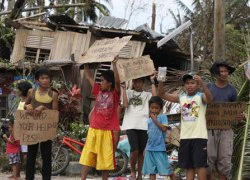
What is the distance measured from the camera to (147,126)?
21.7ft

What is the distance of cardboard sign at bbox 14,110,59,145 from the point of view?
5.88 metres

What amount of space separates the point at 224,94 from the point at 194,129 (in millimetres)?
610

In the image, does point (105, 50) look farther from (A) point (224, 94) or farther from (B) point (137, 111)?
(A) point (224, 94)

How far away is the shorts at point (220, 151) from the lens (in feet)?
18.0

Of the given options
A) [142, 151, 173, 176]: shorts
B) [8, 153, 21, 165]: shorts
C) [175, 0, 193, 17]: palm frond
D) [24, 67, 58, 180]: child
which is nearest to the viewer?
[24, 67, 58, 180]: child

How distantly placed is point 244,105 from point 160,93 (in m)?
1.03

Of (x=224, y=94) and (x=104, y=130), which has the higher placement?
(x=224, y=94)

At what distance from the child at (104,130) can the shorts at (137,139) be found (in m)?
0.55

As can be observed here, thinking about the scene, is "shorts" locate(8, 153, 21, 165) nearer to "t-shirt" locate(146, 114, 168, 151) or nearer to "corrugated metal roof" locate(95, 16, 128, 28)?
"t-shirt" locate(146, 114, 168, 151)

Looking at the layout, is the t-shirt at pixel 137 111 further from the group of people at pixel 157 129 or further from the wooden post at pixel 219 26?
the wooden post at pixel 219 26

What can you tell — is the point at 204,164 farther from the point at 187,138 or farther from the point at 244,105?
the point at 244,105

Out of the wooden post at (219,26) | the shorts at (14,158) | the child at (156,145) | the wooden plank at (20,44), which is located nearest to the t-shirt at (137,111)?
the child at (156,145)

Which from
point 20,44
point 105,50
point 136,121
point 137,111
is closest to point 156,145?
point 136,121

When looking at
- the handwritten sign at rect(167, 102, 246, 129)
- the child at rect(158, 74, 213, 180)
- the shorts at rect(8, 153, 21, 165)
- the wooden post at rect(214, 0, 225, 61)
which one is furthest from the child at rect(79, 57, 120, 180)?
the wooden post at rect(214, 0, 225, 61)
